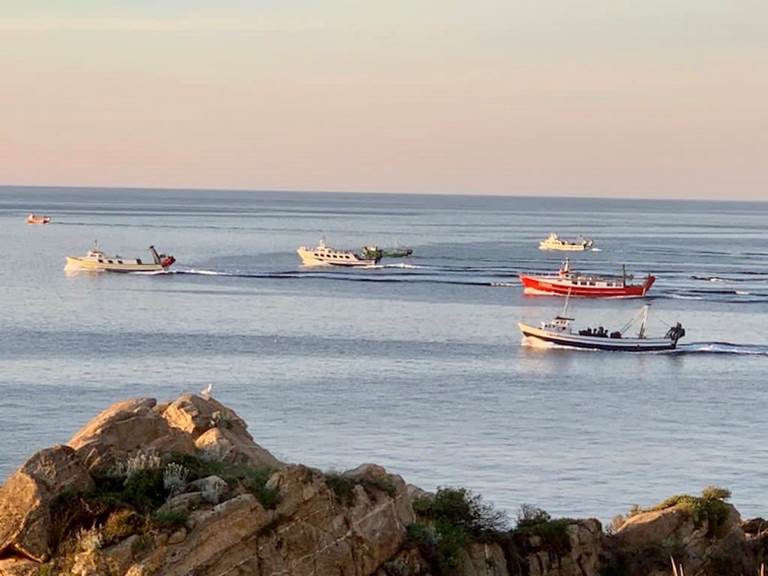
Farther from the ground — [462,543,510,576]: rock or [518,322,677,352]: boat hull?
[462,543,510,576]: rock

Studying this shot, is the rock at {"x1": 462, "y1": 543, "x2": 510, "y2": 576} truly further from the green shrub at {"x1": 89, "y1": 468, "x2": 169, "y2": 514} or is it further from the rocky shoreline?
the green shrub at {"x1": 89, "y1": 468, "x2": 169, "y2": 514}

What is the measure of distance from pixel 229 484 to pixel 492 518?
5.03m

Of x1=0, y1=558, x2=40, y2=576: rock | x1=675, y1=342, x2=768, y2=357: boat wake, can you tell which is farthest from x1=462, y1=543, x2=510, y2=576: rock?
x1=675, y1=342, x2=768, y2=357: boat wake

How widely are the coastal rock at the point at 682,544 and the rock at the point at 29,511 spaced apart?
878 centimetres

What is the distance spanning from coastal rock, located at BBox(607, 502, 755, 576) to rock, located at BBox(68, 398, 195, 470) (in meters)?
6.95

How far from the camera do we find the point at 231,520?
18281 millimetres

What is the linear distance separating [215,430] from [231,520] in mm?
3279

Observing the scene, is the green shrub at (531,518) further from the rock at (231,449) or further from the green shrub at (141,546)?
the green shrub at (141,546)

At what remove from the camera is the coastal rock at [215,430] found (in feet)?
68.6

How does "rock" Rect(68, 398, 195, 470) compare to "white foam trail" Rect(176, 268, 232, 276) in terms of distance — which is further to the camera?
"white foam trail" Rect(176, 268, 232, 276)

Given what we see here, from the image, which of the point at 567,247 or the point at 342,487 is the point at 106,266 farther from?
the point at 342,487

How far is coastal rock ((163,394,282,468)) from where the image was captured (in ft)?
68.6

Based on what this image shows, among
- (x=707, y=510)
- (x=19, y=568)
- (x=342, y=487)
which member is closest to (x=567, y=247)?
(x=707, y=510)

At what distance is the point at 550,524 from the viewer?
74.1 ft
